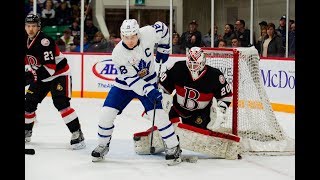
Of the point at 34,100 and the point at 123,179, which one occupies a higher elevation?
the point at 34,100

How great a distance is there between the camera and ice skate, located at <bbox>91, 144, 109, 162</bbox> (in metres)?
3.76

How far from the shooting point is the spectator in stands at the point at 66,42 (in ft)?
28.3

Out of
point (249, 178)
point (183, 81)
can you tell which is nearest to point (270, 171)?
point (249, 178)

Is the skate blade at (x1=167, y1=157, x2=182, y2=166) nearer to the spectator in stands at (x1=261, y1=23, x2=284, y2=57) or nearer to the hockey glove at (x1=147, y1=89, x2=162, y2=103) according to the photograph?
the hockey glove at (x1=147, y1=89, x2=162, y2=103)

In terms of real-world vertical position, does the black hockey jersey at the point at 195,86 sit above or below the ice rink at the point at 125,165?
above

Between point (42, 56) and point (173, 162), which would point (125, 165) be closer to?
point (173, 162)

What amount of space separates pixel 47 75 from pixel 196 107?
119cm

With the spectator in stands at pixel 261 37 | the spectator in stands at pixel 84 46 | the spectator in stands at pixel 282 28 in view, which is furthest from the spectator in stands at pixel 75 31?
the spectator in stands at pixel 282 28

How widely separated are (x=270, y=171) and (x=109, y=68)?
502 cm

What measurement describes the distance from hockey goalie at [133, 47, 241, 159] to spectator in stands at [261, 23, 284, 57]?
11.3ft

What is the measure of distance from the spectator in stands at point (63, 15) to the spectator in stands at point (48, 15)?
8 cm

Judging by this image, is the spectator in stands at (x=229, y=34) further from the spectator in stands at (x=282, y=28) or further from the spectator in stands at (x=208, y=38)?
the spectator in stands at (x=282, y=28)
